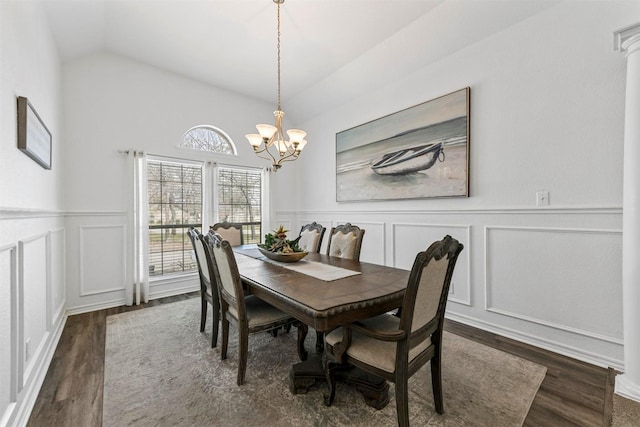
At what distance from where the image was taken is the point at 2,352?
132 cm

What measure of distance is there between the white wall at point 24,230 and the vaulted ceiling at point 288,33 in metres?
0.57

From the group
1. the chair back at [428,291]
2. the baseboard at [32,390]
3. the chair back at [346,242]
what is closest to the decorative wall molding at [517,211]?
the chair back at [346,242]

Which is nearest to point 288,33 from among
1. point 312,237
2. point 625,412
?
point 312,237

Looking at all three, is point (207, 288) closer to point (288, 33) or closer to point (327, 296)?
point (327, 296)

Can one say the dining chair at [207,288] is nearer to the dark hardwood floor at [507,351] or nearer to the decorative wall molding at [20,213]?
the dark hardwood floor at [507,351]

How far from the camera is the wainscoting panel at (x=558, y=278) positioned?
2.04m

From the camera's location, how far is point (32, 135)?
5.93 feet

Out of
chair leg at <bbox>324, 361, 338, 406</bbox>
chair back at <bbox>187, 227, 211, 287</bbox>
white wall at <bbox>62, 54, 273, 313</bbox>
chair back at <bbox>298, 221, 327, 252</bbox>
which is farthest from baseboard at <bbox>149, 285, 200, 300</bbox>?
chair leg at <bbox>324, 361, 338, 406</bbox>

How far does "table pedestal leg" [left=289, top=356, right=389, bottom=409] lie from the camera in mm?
1605

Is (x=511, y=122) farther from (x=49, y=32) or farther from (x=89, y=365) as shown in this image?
(x=49, y=32)

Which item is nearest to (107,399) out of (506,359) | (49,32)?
(506,359)

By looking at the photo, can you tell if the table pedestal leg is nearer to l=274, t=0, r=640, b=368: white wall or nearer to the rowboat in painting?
l=274, t=0, r=640, b=368: white wall

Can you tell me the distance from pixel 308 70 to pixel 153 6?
1873 mm

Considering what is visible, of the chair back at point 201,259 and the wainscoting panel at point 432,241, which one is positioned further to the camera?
the wainscoting panel at point 432,241
